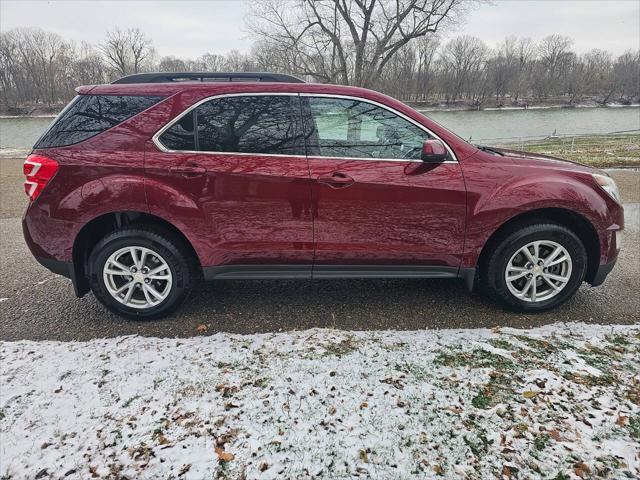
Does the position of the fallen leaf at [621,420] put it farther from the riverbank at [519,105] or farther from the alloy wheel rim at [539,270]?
the riverbank at [519,105]

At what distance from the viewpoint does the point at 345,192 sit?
9.26ft

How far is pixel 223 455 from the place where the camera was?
176 cm

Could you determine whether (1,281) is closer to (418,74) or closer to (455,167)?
(455,167)

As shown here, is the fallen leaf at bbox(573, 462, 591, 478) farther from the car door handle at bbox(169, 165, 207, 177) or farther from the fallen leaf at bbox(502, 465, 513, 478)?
the car door handle at bbox(169, 165, 207, 177)

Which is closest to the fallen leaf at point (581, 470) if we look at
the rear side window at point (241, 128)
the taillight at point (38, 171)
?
the rear side window at point (241, 128)

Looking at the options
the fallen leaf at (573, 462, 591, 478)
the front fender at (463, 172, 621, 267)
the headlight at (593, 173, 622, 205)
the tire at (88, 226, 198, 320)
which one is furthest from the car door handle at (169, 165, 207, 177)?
the headlight at (593, 173, 622, 205)

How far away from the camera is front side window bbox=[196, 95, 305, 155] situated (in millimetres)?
2828

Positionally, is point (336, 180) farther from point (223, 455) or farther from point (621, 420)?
point (621, 420)

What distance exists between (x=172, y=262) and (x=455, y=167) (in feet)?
7.51

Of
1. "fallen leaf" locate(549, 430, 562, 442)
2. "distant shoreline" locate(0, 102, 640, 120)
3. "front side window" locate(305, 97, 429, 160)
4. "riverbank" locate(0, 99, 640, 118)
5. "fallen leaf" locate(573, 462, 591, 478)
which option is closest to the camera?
"fallen leaf" locate(573, 462, 591, 478)

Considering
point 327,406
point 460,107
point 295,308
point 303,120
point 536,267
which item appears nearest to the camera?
point 327,406

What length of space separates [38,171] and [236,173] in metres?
1.46

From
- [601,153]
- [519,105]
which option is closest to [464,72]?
[519,105]

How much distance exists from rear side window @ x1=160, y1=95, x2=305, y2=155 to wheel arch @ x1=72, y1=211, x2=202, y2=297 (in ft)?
1.98
